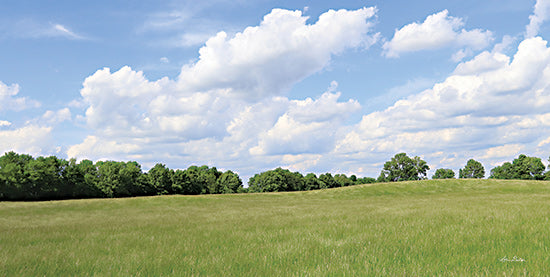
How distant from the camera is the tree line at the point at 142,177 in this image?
71.4 m

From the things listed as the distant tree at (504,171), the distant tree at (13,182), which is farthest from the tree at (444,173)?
the distant tree at (13,182)

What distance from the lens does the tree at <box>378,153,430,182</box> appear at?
12525cm

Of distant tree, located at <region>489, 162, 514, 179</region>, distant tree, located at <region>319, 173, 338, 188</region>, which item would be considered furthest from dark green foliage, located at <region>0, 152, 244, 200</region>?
distant tree, located at <region>489, 162, 514, 179</region>

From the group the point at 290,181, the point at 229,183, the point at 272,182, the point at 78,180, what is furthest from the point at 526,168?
the point at 78,180

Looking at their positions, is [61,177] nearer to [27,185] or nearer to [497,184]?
[27,185]

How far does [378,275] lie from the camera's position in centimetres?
598

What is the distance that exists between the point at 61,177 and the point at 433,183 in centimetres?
8885

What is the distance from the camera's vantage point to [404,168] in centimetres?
12650

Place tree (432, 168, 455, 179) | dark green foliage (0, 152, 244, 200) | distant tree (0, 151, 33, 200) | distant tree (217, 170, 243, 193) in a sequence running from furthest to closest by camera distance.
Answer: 1. tree (432, 168, 455, 179)
2. distant tree (217, 170, 243, 193)
3. dark green foliage (0, 152, 244, 200)
4. distant tree (0, 151, 33, 200)

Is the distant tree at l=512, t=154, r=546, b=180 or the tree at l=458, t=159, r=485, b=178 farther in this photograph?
the tree at l=458, t=159, r=485, b=178

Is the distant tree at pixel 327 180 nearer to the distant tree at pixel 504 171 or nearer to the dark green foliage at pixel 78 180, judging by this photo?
the dark green foliage at pixel 78 180
